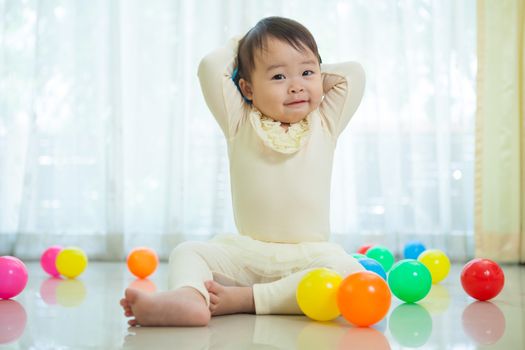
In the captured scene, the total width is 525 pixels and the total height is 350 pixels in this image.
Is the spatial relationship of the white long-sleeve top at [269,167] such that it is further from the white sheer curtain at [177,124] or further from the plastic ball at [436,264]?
the white sheer curtain at [177,124]

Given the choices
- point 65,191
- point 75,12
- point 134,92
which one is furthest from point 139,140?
point 75,12

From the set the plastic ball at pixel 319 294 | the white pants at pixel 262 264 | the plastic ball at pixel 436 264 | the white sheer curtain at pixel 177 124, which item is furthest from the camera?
the white sheer curtain at pixel 177 124

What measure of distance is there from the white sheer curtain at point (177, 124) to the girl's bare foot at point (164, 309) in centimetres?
150

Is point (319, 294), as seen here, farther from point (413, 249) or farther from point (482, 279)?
point (413, 249)

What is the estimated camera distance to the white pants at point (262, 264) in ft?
5.23

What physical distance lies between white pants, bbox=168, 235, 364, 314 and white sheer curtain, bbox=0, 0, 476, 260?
119 cm

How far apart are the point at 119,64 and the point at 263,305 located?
1699 mm

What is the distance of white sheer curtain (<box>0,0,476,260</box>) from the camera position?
114 inches

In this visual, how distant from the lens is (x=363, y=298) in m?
1.39

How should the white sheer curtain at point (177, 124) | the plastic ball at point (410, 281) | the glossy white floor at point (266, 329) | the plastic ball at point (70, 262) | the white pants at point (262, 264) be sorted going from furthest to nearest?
the white sheer curtain at point (177, 124) < the plastic ball at point (70, 262) < the plastic ball at point (410, 281) < the white pants at point (262, 264) < the glossy white floor at point (266, 329)

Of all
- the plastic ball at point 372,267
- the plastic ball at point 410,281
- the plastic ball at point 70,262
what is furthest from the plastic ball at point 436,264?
the plastic ball at point 70,262

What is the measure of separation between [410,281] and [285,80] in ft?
2.00

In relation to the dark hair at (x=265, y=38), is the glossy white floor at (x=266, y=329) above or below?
below

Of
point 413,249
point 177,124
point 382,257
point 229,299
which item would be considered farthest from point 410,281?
point 177,124
